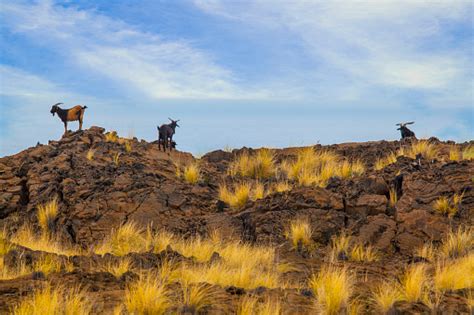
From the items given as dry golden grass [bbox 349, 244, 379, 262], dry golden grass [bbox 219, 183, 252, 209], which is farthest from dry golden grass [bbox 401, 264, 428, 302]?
dry golden grass [bbox 219, 183, 252, 209]

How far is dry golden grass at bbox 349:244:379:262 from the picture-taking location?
46.4ft

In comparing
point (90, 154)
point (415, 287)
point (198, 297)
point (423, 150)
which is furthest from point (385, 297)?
point (90, 154)

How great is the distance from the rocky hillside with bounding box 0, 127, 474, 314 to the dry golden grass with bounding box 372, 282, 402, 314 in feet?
0.33

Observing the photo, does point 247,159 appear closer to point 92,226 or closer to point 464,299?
point 92,226

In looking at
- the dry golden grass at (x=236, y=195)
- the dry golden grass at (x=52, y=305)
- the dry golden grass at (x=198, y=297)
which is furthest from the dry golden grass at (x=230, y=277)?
the dry golden grass at (x=236, y=195)

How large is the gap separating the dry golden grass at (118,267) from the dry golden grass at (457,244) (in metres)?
7.18

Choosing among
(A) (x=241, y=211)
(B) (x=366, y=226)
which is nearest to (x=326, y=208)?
(B) (x=366, y=226)

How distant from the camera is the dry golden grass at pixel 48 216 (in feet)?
58.2

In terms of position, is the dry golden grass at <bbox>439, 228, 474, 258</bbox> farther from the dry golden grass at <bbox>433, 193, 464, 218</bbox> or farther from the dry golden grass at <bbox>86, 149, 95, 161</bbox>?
the dry golden grass at <bbox>86, 149, 95, 161</bbox>

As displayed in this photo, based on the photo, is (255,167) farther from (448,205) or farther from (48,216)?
(448,205)

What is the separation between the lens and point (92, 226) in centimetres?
1730

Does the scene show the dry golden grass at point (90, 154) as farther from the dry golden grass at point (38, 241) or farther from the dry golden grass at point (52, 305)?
the dry golden grass at point (52, 305)

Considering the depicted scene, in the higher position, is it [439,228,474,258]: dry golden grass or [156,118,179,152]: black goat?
[156,118,179,152]: black goat

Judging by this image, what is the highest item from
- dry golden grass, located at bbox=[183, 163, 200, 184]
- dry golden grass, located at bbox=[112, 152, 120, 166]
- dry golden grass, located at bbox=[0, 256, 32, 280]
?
dry golden grass, located at bbox=[112, 152, 120, 166]
